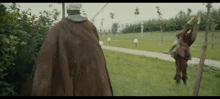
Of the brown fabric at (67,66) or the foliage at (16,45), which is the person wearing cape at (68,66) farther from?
the foliage at (16,45)

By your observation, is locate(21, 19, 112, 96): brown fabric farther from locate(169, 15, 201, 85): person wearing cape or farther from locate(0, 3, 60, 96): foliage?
locate(169, 15, 201, 85): person wearing cape

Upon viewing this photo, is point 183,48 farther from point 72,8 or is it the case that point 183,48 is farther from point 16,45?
point 16,45

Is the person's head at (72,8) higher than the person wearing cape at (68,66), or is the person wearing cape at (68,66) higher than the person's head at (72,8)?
the person's head at (72,8)

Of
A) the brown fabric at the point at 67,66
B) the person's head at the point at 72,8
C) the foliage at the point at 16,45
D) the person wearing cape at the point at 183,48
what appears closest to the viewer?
the brown fabric at the point at 67,66

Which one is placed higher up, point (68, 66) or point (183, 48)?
point (68, 66)

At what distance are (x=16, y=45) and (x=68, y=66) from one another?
91.9 inches

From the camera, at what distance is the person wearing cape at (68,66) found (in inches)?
106

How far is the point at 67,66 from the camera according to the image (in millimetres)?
2721

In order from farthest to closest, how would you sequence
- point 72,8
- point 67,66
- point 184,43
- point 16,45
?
point 184,43 → point 16,45 → point 72,8 → point 67,66

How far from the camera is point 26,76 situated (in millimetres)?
5039

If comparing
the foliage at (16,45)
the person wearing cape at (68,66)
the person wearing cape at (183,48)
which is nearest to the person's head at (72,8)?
the person wearing cape at (68,66)

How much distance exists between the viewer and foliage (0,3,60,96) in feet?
11.6

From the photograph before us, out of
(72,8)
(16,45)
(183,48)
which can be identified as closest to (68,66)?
(72,8)

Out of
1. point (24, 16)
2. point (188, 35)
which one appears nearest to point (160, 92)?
point (188, 35)
